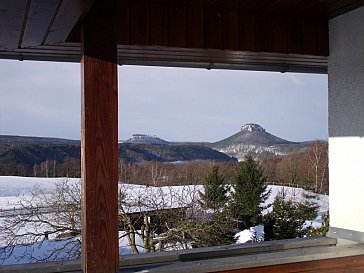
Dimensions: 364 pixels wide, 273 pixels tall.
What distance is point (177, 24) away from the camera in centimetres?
229

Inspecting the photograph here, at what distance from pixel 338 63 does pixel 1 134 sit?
11.8ft

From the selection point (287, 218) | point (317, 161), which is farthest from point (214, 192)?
point (317, 161)

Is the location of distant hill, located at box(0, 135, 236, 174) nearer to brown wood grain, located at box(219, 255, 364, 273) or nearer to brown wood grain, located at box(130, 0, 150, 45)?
brown wood grain, located at box(130, 0, 150, 45)

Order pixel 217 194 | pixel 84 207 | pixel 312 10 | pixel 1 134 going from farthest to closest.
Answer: pixel 217 194
pixel 1 134
pixel 312 10
pixel 84 207

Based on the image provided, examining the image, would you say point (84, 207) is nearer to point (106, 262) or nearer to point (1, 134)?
point (106, 262)

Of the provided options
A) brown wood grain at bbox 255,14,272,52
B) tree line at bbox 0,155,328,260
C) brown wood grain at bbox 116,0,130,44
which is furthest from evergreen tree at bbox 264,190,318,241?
brown wood grain at bbox 116,0,130,44

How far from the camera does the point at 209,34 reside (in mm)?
2354

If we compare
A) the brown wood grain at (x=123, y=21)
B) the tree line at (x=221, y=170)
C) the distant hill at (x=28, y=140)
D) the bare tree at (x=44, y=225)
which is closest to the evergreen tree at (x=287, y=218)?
the tree line at (x=221, y=170)

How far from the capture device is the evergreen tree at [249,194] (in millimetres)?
7824

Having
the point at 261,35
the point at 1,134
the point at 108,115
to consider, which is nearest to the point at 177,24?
the point at 261,35

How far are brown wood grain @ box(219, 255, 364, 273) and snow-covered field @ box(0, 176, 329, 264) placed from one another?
→ 3853 millimetres

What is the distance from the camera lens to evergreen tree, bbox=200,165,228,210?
24.5ft

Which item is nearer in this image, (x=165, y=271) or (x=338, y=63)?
(x=165, y=271)

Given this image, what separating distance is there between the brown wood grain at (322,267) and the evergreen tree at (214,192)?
4915 millimetres
